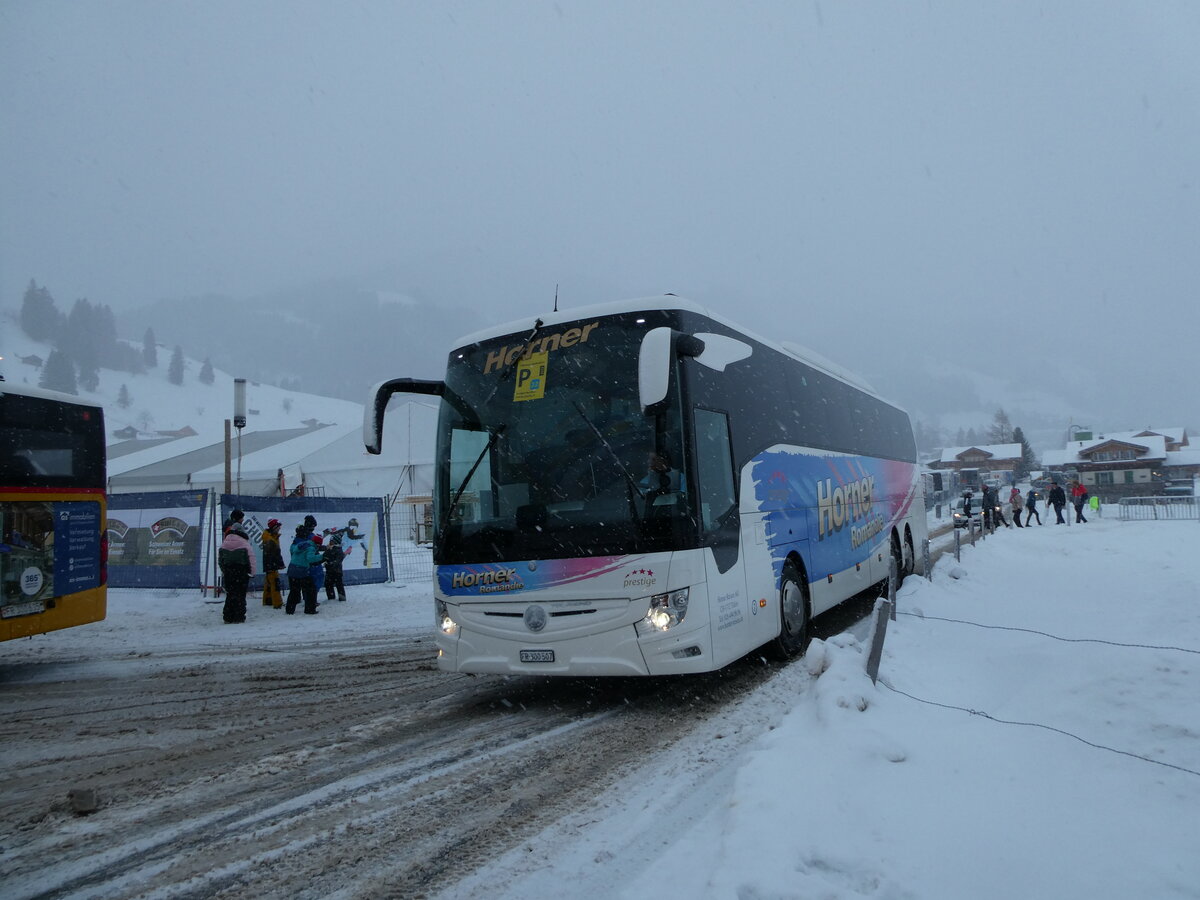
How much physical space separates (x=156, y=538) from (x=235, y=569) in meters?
4.38

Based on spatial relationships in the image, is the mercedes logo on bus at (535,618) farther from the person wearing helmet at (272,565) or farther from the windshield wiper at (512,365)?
the person wearing helmet at (272,565)

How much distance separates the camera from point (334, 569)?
1497cm

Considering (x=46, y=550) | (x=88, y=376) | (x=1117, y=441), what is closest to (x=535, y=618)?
(x=46, y=550)

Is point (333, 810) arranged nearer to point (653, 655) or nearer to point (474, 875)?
point (474, 875)

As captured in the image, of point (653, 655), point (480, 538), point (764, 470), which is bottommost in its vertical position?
point (653, 655)

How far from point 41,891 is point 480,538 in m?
3.54

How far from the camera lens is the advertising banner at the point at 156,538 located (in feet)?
49.8

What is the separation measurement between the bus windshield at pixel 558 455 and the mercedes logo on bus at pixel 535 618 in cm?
43

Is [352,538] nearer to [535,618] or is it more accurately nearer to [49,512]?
[49,512]

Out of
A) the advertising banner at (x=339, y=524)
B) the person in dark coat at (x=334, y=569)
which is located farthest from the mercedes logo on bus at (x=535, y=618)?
the advertising banner at (x=339, y=524)

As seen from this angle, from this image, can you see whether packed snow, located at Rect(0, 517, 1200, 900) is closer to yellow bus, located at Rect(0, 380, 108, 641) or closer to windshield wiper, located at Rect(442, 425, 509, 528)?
windshield wiper, located at Rect(442, 425, 509, 528)

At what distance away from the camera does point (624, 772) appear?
181 inches

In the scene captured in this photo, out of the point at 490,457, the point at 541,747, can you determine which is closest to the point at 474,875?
the point at 541,747

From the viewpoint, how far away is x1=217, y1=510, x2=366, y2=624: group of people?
1238 cm
